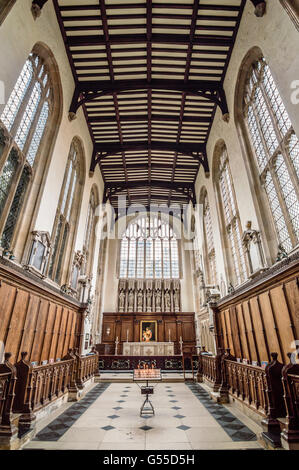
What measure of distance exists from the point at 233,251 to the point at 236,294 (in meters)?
2.49

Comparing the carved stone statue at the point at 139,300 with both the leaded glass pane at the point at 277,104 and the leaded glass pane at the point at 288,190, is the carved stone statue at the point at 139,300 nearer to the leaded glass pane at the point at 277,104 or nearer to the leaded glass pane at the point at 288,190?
the leaded glass pane at the point at 288,190

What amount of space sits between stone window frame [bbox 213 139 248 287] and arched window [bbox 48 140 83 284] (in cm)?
608

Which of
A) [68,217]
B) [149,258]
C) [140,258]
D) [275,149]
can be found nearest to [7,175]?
[68,217]

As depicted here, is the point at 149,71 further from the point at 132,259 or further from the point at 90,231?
the point at 132,259

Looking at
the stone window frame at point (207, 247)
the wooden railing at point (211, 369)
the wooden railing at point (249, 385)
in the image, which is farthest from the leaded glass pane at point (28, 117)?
the stone window frame at point (207, 247)

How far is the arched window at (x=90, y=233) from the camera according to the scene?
1230 centimetres

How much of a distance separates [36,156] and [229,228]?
7283 mm

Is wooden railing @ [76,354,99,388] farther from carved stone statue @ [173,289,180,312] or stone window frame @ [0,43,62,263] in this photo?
carved stone statue @ [173,289,180,312]

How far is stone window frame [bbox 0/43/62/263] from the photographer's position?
5562 millimetres

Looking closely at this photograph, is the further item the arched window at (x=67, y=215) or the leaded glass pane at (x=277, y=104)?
the arched window at (x=67, y=215)

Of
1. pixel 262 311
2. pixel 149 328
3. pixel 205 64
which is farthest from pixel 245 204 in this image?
pixel 149 328

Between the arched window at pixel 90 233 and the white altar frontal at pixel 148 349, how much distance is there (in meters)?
5.44

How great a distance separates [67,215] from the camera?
31.3ft

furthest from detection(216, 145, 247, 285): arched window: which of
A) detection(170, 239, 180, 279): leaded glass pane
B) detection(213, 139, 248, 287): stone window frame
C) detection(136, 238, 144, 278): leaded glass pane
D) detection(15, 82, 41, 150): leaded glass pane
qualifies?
detection(136, 238, 144, 278): leaded glass pane
